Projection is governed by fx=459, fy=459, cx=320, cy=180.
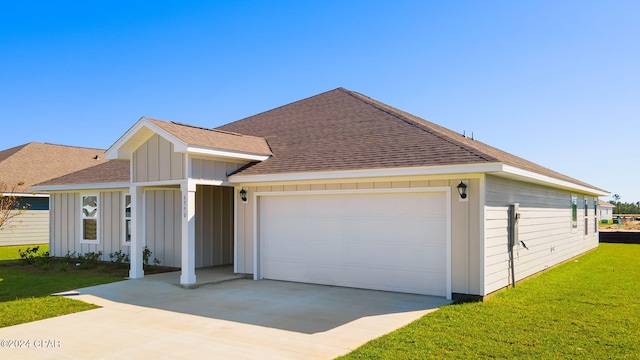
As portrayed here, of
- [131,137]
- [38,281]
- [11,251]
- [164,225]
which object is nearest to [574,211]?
[164,225]

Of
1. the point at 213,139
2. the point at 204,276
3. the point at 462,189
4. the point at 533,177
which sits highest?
the point at 213,139

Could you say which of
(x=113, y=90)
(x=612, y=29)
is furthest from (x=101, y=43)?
(x=612, y=29)

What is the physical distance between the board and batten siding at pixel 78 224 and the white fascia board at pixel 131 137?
12.2ft

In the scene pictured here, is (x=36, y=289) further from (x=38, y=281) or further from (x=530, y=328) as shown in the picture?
(x=530, y=328)

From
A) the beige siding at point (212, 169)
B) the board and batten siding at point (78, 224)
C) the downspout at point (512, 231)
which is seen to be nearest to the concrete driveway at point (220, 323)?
the downspout at point (512, 231)

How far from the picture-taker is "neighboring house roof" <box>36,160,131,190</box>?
14688 millimetres

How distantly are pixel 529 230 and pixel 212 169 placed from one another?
7871 millimetres

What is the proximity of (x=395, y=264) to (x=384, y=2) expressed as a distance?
8.32m

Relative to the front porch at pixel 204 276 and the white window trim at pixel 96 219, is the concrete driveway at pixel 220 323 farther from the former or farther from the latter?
the white window trim at pixel 96 219

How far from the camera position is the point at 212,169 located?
10805 millimetres

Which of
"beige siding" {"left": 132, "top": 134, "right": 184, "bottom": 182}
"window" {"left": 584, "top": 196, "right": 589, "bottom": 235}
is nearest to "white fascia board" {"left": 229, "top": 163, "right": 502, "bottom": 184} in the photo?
"beige siding" {"left": 132, "top": 134, "right": 184, "bottom": 182}

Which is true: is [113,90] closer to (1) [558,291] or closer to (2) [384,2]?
(2) [384,2]

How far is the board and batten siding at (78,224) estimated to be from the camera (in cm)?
1488

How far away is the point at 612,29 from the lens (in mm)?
12406
